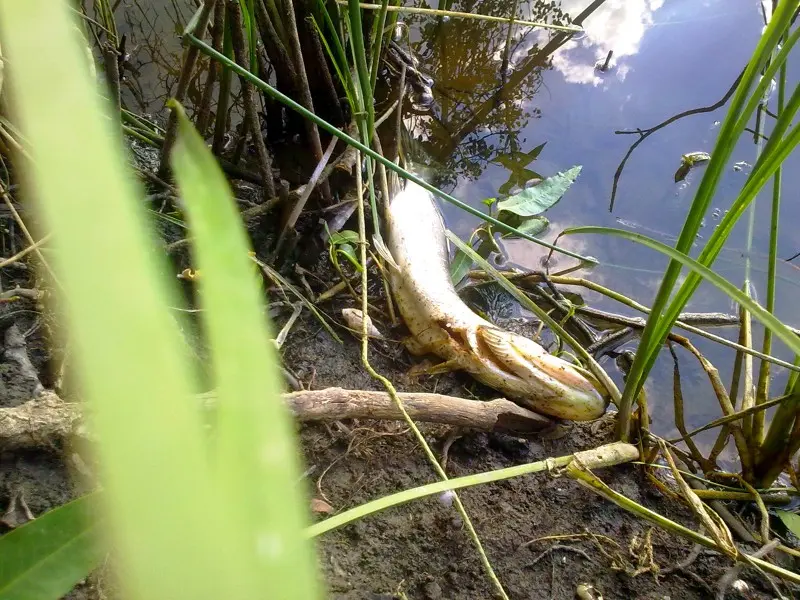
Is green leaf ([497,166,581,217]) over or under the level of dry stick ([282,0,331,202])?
under

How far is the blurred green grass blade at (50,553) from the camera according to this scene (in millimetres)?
470

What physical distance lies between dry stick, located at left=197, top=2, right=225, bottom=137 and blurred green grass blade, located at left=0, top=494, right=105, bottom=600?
4.42 ft

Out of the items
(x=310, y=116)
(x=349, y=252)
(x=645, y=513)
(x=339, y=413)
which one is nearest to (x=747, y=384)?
(x=645, y=513)

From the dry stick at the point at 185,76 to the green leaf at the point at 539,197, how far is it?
4.16ft

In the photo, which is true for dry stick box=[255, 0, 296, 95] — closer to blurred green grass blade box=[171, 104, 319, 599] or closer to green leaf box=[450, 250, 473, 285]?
green leaf box=[450, 250, 473, 285]

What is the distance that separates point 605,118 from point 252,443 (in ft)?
10.1

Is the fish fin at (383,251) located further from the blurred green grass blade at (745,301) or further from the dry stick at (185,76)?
the blurred green grass blade at (745,301)

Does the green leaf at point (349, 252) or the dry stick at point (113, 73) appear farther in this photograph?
the green leaf at point (349, 252)

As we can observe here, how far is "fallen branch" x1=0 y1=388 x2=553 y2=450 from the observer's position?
1011mm

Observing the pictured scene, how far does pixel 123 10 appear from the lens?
2.75 m

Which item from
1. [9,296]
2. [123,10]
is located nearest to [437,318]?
[9,296]

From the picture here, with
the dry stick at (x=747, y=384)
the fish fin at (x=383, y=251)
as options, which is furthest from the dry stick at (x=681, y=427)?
the fish fin at (x=383, y=251)

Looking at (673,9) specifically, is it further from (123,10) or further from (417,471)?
(417,471)

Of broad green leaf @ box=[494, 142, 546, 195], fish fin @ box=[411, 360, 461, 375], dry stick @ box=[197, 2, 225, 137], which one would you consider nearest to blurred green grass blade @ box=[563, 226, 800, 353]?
fish fin @ box=[411, 360, 461, 375]
